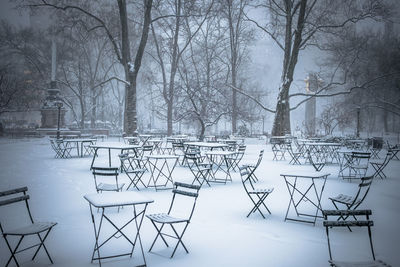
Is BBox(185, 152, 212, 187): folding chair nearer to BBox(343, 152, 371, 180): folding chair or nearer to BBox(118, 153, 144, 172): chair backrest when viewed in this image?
BBox(118, 153, 144, 172): chair backrest

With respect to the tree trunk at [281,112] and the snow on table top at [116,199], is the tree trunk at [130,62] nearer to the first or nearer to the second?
the tree trunk at [281,112]

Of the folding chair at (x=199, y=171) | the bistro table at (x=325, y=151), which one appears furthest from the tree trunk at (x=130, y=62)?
the folding chair at (x=199, y=171)

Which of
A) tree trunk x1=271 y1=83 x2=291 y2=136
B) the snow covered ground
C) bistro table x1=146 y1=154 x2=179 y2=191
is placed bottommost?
the snow covered ground

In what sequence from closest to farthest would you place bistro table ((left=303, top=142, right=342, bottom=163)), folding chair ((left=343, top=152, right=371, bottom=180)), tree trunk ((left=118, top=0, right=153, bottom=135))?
1. folding chair ((left=343, top=152, right=371, bottom=180))
2. bistro table ((left=303, top=142, right=342, bottom=163))
3. tree trunk ((left=118, top=0, right=153, bottom=135))

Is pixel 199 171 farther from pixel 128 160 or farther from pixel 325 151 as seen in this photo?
pixel 325 151

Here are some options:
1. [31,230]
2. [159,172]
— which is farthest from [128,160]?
[31,230]

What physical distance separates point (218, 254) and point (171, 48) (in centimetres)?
2546

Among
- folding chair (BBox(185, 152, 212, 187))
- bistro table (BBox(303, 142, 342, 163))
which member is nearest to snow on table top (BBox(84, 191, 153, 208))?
folding chair (BBox(185, 152, 212, 187))

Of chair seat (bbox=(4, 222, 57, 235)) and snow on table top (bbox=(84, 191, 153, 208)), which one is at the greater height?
snow on table top (bbox=(84, 191, 153, 208))

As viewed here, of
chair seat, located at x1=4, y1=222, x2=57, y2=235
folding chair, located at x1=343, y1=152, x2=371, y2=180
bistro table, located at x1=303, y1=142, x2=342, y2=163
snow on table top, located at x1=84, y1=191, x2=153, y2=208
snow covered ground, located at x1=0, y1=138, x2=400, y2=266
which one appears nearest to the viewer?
chair seat, located at x1=4, y1=222, x2=57, y2=235

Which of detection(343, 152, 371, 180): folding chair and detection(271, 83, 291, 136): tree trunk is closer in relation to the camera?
detection(343, 152, 371, 180): folding chair

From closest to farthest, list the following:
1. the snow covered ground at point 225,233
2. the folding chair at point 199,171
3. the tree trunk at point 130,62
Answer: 1. the snow covered ground at point 225,233
2. the folding chair at point 199,171
3. the tree trunk at point 130,62

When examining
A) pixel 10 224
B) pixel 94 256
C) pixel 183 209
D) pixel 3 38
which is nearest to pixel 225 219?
pixel 183 209

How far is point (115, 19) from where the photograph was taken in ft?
87.0
